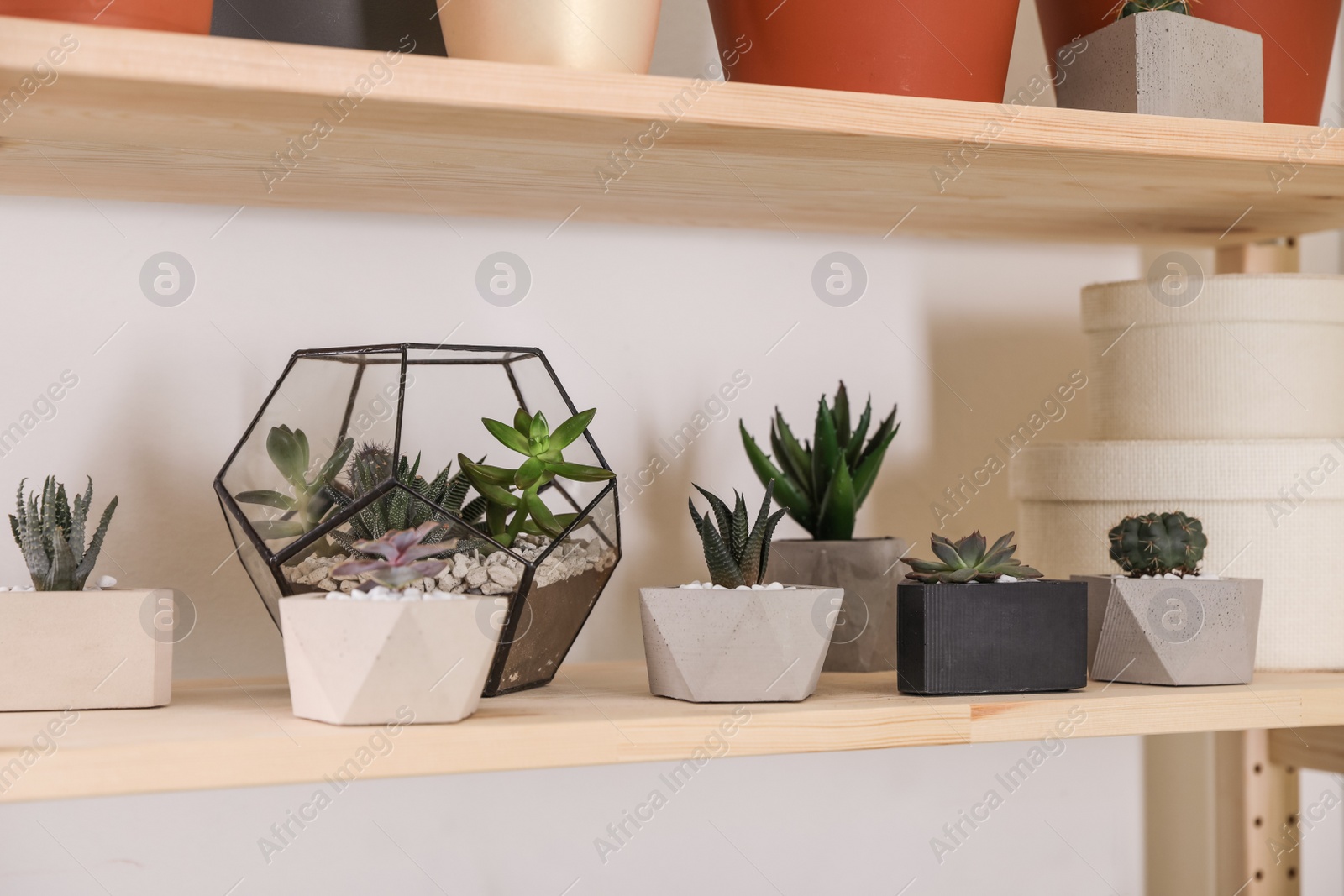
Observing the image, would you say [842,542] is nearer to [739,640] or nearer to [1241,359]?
[739,640]

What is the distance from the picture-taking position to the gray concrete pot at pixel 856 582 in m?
0.86

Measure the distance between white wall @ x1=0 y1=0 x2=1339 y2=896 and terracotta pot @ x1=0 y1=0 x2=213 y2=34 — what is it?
276 millimetres

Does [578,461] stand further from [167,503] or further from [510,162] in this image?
Result: [167,503]

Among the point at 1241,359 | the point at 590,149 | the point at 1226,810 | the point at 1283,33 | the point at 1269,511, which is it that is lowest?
the point at 1226,810

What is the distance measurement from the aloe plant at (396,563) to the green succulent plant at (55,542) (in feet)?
0.56

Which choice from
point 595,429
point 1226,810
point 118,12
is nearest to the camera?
point 118,12

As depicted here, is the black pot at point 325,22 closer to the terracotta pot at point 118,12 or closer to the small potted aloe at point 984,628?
the terracotta pot at point 118,12

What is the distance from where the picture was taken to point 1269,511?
2.86 ft

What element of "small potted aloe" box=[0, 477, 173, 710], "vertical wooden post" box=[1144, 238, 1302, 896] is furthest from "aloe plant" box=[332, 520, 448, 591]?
"vertical wooden post" box=[1144, 238, 1302, 896]

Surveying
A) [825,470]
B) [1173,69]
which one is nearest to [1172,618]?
[825,470]

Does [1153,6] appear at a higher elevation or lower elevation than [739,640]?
higher

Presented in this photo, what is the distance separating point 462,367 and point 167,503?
0.26m

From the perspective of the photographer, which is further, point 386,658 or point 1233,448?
point 1233,448

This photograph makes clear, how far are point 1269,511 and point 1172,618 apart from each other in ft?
0.48
